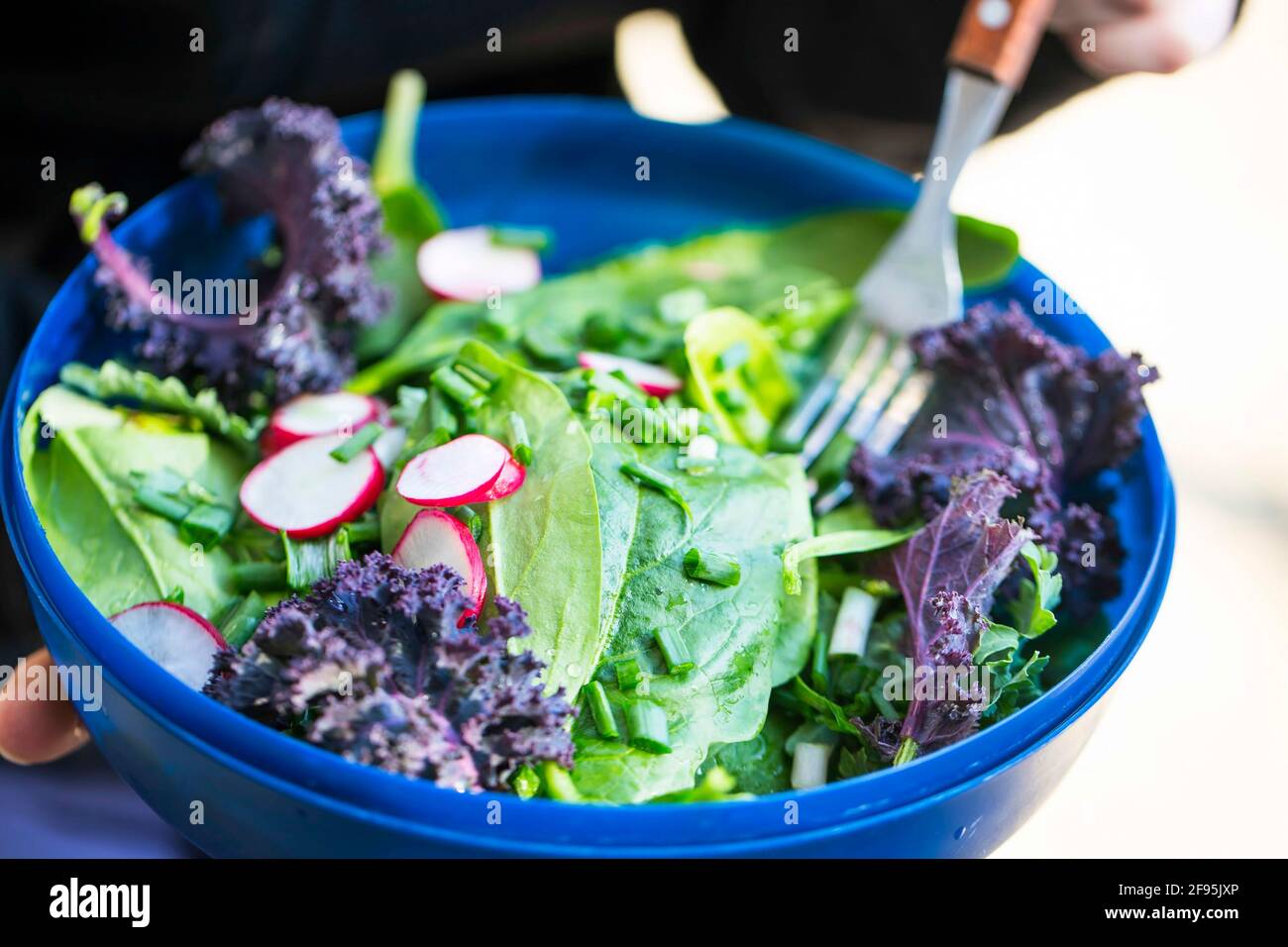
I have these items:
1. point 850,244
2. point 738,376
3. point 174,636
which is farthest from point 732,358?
point 174,636

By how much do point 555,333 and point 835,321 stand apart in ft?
1.31

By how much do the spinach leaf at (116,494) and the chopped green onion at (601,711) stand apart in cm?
42

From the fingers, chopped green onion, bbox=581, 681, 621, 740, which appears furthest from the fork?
the fingers

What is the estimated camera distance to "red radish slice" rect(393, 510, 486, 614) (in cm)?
112

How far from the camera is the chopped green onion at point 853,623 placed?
1239mm

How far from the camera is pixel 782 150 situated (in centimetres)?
184

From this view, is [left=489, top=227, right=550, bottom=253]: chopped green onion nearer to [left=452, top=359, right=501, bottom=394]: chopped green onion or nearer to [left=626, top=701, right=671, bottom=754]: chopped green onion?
[left=452, top=359, right=501, bottom=394]: chopped green onion

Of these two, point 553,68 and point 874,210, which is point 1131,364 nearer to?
point 874,210

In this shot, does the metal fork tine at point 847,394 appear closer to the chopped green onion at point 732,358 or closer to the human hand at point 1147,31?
the chopped green onion at point 732,358

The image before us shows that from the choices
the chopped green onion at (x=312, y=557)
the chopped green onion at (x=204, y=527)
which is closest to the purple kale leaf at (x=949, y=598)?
the chopped green onion at (x=312, y=557)

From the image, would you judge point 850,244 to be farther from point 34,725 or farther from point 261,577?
point 34,725

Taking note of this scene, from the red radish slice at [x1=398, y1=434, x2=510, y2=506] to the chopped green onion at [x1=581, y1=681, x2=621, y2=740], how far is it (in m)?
0.22

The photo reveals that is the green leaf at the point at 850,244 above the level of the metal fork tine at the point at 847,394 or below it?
above
